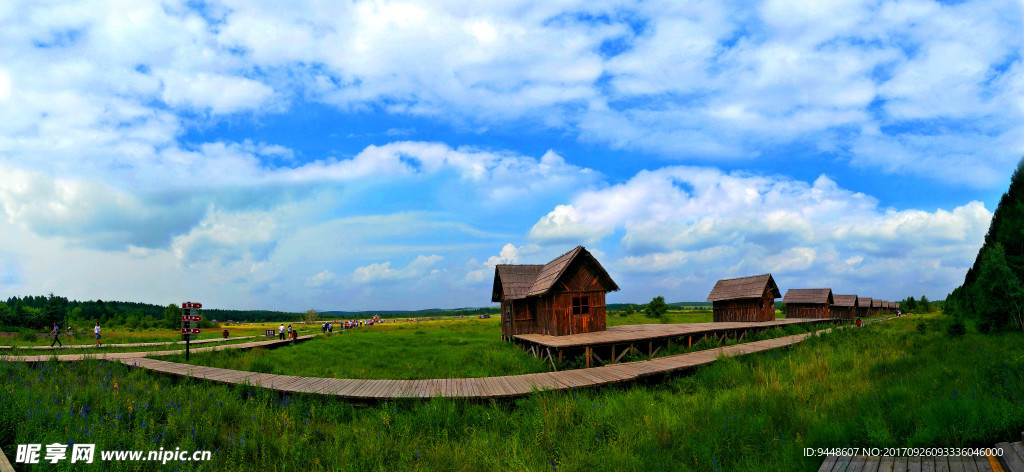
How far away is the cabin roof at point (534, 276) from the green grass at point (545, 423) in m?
11.9

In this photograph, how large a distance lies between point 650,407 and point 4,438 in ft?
32.9

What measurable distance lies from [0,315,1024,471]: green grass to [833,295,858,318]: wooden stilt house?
72.7 metres

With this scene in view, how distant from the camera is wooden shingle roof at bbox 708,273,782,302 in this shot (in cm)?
3915

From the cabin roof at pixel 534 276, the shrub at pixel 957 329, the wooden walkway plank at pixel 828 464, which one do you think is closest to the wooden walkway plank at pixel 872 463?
the wooden walkway plank at pixel 828 464

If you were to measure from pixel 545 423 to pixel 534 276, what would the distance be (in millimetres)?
20945

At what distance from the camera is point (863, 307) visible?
75.9m

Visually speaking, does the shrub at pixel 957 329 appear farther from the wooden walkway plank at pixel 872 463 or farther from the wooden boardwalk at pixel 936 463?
the wooden walkway plank at pixel 872 463

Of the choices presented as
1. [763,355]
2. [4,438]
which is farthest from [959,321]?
[4,438]

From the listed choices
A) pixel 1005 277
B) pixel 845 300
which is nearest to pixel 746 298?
pixel 1005 277

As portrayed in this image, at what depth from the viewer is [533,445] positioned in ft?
22.2

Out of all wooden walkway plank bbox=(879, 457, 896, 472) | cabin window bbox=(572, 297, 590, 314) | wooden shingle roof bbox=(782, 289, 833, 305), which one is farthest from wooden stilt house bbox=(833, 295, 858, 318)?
wooden walkway plank bbox=(879, 457, 896, 472)

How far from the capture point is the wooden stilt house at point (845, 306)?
69.4m

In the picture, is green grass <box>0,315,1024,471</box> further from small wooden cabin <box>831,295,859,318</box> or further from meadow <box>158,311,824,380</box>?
small wooden cabin <box>831,295,859,318</box>

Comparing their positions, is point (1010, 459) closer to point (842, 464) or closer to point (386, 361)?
point (842, 464)
